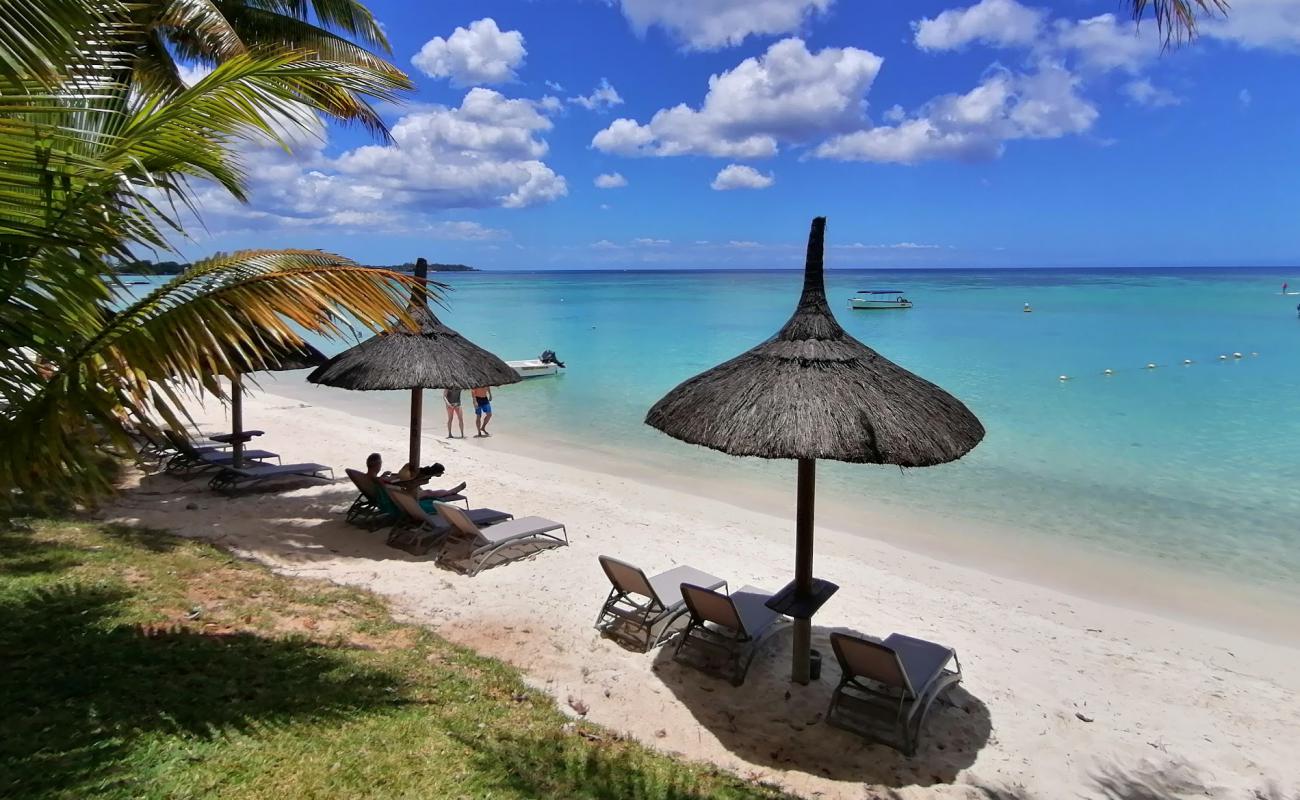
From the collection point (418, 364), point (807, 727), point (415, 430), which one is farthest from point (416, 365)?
point (807, 727)

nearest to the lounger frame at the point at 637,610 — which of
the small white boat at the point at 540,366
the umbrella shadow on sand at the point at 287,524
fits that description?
the umbrella shadow on sand at the point at 287,524

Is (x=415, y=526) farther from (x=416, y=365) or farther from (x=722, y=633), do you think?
(x=722, y=633)

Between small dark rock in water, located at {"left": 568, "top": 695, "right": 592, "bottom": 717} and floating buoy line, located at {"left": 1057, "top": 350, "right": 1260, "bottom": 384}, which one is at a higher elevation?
floating buoy line, located at {"left": 1057, "top": 350, "right": 1260, "bottom": 384}

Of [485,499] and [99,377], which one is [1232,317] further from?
[99,377]

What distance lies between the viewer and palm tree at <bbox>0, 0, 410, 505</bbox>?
2.53 metres

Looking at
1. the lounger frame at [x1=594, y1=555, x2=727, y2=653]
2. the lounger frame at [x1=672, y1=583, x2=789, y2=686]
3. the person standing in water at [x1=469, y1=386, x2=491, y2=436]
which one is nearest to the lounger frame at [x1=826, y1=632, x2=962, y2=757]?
the lounger frame at [x1=672, y1=583, x2=789, y2=686]

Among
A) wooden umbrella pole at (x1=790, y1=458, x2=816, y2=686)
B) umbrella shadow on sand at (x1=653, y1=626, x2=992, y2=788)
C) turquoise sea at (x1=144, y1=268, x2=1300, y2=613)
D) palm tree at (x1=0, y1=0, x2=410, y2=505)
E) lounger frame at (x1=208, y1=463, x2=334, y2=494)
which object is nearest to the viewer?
palm tree at (x1=0, y1=0, x2=410, y2=505)

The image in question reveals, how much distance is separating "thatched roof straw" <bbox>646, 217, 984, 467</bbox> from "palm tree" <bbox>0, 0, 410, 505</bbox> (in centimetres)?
226

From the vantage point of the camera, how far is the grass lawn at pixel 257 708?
2.87 metres

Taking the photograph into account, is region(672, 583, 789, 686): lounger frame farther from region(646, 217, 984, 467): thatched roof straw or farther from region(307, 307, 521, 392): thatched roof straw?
region(307, 307, 521, 392): thatched roof straw

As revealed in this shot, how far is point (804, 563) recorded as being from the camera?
480 centimetres

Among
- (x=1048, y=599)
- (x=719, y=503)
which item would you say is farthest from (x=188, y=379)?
(x=719, y=503)

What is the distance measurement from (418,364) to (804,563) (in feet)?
14.4

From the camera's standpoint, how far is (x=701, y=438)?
470cm
